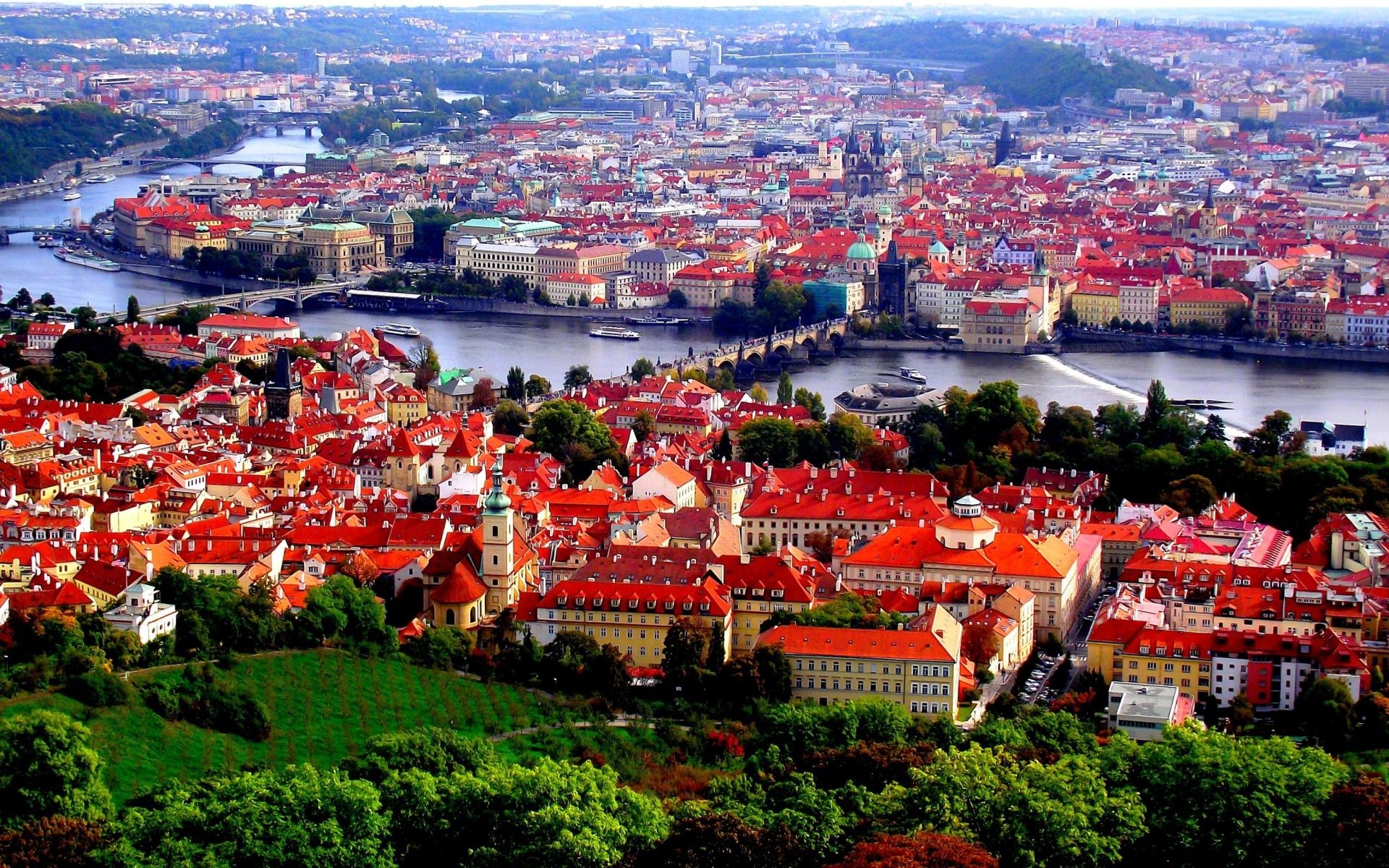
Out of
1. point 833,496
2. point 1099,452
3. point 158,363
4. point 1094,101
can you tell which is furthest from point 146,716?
point 1094,101

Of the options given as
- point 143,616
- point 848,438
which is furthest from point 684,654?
point 848,438

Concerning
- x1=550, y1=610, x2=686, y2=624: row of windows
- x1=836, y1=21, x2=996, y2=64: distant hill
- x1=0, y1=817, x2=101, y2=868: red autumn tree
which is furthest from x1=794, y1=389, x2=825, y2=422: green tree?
x1=836, y1=21, x2=996, y2=64: distant hill

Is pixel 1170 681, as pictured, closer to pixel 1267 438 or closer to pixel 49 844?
pixel 49 844

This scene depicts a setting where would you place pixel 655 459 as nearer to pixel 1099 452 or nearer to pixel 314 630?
pixel 1099 452

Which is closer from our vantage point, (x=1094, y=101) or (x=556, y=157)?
(x=556, y=157)

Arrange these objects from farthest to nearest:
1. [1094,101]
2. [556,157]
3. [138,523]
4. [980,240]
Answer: [1094,101], [556,157], [980,240], [138,523]
